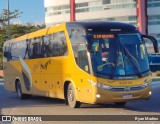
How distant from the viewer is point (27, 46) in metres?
21.4

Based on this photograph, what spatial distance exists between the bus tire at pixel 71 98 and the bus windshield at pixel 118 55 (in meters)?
1.78

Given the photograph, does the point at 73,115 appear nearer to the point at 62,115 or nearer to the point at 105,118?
the point at 62,115

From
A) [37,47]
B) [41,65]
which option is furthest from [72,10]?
[41,65]

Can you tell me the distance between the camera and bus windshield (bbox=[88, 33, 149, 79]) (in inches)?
578

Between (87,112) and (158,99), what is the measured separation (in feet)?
18.2

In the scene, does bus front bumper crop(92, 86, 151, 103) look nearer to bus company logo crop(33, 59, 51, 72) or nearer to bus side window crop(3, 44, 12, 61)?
bus company logo crop(33, 59, 51, 72)

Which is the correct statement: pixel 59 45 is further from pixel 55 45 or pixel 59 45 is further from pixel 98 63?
pixel 98 63

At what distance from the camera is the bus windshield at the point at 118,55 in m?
14.7

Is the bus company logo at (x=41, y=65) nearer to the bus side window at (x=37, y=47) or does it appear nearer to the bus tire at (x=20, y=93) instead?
the bus side window at (x=37, y=47)

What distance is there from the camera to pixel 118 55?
14922mm

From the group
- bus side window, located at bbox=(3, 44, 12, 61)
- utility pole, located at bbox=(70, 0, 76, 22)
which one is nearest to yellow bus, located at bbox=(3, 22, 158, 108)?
bus side window, located at bbox=(3, 44, 12, 61)

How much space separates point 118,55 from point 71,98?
2525 mm

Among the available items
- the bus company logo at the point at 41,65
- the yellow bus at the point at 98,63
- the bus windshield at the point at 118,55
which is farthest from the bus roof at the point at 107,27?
the bus company logo at the point at 41,65

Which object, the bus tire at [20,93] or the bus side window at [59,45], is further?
the bus tire at [20,93]
